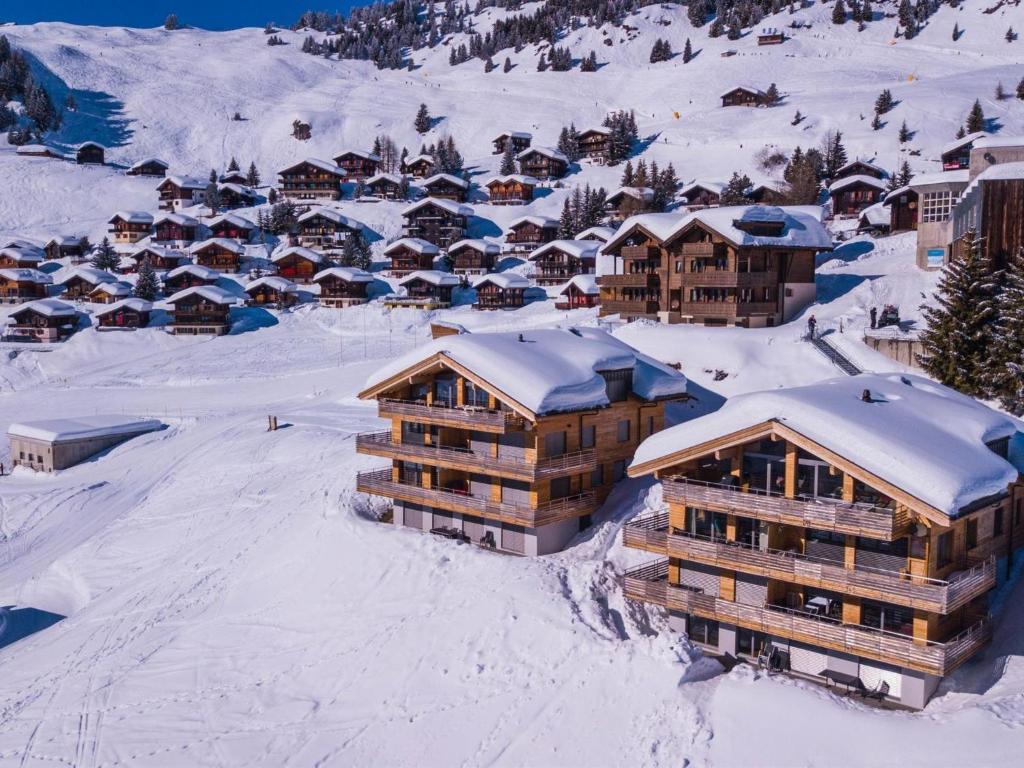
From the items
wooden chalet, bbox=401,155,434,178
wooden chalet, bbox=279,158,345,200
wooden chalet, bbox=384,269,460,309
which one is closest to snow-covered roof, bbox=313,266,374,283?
wooden chalet, bbox=384,269,460,309

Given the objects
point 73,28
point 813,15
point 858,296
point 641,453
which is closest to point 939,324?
point 858,296

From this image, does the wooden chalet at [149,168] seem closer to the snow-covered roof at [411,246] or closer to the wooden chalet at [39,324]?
the wooden chalet at [39,324]

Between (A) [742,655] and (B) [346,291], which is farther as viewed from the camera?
(B) [346,291]

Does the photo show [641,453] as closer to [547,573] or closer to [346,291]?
[547,573]

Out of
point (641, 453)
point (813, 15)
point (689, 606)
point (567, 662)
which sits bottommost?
point (567, 662)

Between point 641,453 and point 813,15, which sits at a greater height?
point 813,15

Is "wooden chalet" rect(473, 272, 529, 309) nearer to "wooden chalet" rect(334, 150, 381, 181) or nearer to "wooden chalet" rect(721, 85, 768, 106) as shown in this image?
"wooden chalet" rect(334, 150, 381, 181)

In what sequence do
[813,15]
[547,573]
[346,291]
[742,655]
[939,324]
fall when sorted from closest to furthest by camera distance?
[742,655] → [547,573] → [939,324] → [346,291] → [813,15]
